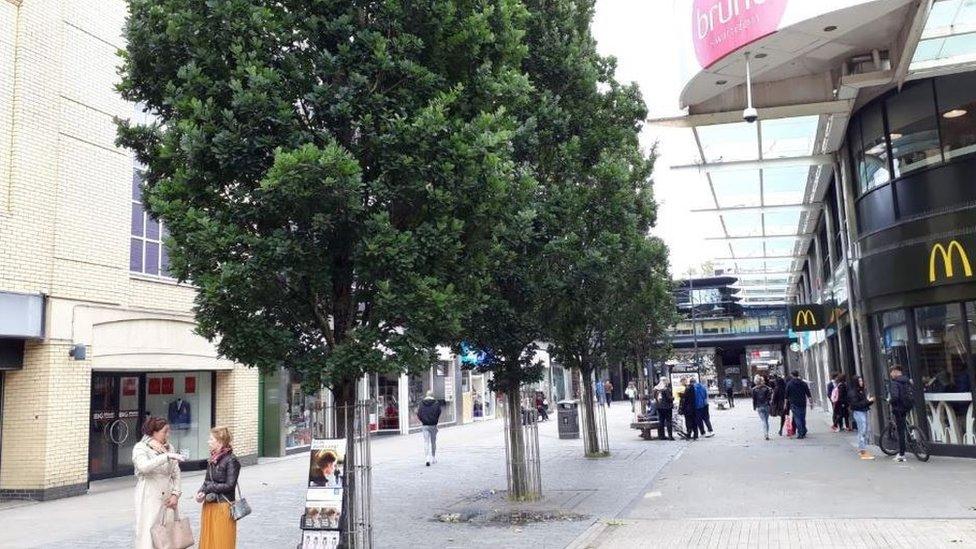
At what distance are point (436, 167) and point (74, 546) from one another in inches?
247

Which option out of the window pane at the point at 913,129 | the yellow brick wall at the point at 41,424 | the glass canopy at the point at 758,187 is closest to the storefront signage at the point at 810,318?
the glass canopy at the point at 758,187

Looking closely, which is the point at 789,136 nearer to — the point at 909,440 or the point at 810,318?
the point at 909,440

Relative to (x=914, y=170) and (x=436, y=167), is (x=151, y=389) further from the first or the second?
(x=914, y=170)

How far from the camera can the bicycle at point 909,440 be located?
1320 centimetres

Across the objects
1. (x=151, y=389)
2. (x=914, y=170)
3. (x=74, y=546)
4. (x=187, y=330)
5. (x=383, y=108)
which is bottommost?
(x=74, y=546)

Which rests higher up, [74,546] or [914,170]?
[914,170]

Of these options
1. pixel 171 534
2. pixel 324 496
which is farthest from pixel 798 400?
pixel 171 534

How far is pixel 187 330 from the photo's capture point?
15.9m

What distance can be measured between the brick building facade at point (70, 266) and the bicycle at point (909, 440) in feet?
42.9

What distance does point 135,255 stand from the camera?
595 inches

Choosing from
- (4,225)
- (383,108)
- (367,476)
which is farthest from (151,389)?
(383,108)

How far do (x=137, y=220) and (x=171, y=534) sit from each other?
997cm

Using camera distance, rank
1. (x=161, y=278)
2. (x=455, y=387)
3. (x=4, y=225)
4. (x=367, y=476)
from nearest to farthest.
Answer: (x=367, y=476)
(x=4, y=225)
(x=161, y=278)
(x=455, y=387)

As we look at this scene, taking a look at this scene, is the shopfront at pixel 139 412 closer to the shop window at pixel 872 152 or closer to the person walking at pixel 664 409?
the person walking at pixel 664 409
